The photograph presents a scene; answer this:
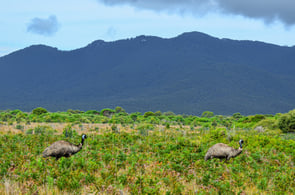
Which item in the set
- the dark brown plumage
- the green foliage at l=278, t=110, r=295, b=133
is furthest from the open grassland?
the green foliage at l=278, t=110, r=295, b=133

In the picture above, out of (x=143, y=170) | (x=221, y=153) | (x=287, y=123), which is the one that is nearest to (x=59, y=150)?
(x=143, y=170)

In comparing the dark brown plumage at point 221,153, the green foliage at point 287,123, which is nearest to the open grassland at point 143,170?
the dark brown plumage at point 221,153

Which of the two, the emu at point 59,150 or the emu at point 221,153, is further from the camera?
the emu at point 221,153

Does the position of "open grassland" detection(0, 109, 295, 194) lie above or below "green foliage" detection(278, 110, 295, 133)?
below

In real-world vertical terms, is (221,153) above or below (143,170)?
above

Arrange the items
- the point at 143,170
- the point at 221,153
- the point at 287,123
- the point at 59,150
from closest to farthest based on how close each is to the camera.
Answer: the point at 143,170
the point at 59,150
the point at 221,153
the point at 287,123

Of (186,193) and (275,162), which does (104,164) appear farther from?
(275,162)

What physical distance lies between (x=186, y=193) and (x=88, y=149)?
6538 mm

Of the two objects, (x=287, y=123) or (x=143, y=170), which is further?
(x=287, y=123)

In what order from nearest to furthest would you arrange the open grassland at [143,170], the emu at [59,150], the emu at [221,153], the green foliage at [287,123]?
the open grassland at [143,170] → the emu at [59,150] → the emu at [221,153] → the green foliage at [287,123]

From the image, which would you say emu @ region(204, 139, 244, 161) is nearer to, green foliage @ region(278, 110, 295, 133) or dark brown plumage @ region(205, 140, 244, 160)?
dark brown plumage @ region(205, 140, 244, 160)

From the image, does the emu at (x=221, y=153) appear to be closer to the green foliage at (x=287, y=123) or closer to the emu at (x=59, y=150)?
the emu at (x=59, y=150)

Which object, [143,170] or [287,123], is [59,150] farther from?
[287,123]

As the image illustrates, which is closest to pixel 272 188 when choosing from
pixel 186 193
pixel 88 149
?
pixel 186 193
